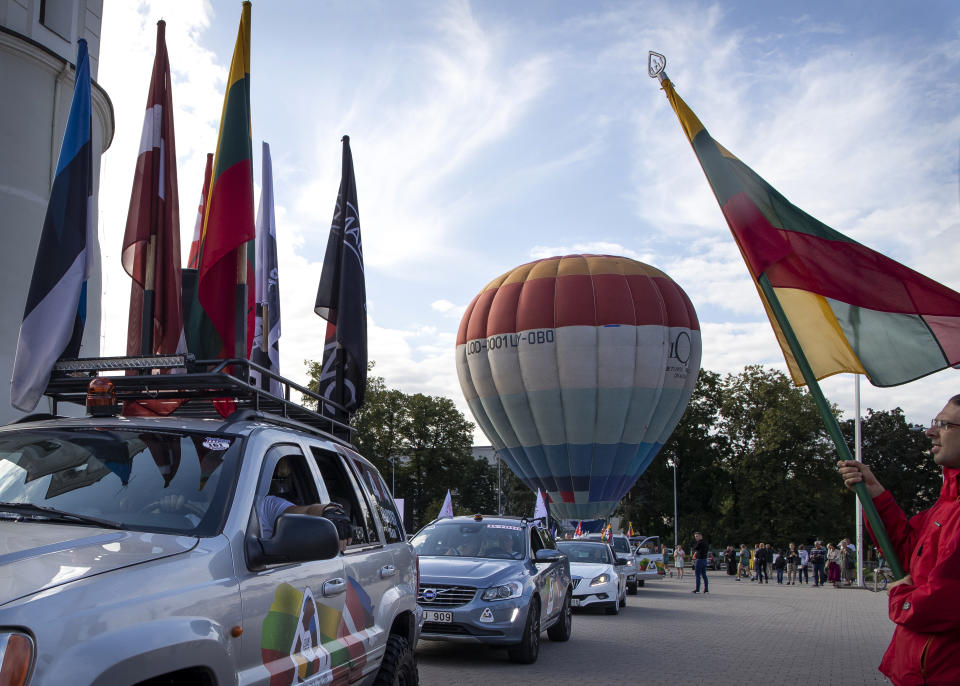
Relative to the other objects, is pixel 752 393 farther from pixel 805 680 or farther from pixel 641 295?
pixel 805 680

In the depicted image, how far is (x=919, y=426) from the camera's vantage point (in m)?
85.4

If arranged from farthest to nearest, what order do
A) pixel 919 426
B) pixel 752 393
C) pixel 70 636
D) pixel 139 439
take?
pixel 919 426, pixel 752 393, pixel 139 439, pixel 70 636

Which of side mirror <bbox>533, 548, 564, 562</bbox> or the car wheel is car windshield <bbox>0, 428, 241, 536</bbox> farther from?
side mirror <bbox>533, 548, 564, 562</bbox>

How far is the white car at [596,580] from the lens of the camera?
63.1 ft

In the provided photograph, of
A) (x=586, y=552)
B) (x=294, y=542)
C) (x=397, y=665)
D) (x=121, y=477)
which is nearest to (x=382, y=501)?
(x=397, y=665)

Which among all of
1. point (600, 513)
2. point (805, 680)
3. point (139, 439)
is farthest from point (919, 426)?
point (139, 439)

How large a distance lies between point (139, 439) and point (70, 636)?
1.64m

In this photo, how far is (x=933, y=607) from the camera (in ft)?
12.2

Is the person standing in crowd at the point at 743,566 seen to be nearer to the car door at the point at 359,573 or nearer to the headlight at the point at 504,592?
the headlight at the point at 504,592

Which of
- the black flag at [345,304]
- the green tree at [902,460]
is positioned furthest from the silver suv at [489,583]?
the green tree at [902,460]

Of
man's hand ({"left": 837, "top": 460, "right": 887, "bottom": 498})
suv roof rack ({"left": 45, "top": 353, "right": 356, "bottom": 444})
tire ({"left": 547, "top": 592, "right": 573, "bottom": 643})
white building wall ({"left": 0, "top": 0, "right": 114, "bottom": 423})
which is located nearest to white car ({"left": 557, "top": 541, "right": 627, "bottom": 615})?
tire ({"left": 547, "top": 592, "right": 573, "bottom": 643})

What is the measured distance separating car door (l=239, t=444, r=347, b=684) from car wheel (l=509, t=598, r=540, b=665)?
6.93 m

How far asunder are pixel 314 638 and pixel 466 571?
721 cm

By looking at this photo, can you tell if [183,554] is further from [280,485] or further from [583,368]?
[583,368]
